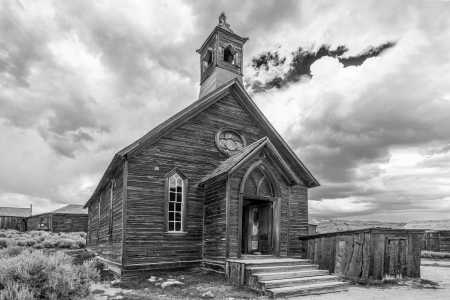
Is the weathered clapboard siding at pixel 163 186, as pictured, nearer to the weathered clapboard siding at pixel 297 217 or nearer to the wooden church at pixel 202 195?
the wooden church at pixel 202 195

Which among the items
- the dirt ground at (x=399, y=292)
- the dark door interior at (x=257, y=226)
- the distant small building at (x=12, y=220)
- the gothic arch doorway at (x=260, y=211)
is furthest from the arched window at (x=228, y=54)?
the distant small building at (x=12, y=220)

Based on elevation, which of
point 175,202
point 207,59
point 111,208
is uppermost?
point 207,59

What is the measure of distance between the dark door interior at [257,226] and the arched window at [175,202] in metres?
3.17

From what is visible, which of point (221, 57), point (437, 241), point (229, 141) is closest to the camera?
point (229, 141)

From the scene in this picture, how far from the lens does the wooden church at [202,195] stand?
12812 mm

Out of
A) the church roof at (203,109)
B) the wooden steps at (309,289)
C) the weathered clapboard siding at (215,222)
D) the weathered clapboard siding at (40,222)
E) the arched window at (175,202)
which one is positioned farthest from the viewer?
the weathered clapboard siding at (40,222)

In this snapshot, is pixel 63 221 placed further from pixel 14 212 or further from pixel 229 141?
pixel 229 141

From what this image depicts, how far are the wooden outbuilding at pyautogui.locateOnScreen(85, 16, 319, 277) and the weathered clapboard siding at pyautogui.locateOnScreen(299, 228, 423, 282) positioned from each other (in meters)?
1.72

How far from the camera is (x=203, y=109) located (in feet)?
50.4

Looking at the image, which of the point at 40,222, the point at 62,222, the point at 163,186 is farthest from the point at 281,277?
the point at 40,222

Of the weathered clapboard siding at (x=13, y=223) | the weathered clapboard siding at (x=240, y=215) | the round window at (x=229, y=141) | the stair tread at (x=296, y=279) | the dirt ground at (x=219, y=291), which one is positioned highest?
the round window at (x=229, y=141)

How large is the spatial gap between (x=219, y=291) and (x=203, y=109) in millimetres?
7863

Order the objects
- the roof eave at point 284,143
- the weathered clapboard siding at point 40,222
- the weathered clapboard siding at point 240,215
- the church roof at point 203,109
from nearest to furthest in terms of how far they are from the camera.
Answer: the weathered clapboard siding at point 240,215
the church roof at point 203,109
the roof eave at point 284,143
the weathered clapboard siding at point 40,222

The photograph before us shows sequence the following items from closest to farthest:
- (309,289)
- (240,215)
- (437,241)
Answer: (309,289), (240,215), (437,241)
